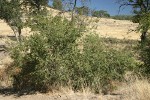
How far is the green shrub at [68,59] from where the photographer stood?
12586 millimetres

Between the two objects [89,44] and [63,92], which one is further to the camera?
[89,44]

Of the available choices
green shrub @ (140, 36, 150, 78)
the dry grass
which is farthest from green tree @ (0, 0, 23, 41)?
the dry grass

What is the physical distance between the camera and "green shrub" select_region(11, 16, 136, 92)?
1259cm

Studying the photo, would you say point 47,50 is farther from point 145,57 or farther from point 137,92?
A: point 145,57

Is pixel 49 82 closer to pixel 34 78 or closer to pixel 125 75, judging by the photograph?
pixel 34 78

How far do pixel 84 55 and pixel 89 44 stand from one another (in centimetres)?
65

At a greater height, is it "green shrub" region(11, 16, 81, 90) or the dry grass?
"green shrub" region(11, 16, 81, 90)

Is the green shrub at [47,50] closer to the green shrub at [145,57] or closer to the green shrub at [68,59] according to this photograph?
the green shrub at [68,59]

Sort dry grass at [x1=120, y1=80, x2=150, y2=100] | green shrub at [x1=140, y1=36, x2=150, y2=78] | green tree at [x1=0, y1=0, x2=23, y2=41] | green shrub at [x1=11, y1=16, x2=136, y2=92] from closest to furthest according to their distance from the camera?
dry grass at [x1=120, y1=80, x2=150, y2=100]
green shrub at [x1=11, y1=16, x2=136, y2=92]
green shrub at [x1=140, y1=36, x2=150, y2=78]
green tree at [x1=0, y1=0, x2=23, y2=41]

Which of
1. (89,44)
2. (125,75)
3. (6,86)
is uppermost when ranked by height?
(89,44)

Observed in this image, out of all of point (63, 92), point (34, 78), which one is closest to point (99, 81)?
point (63, 92)

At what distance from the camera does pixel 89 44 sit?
13250mm

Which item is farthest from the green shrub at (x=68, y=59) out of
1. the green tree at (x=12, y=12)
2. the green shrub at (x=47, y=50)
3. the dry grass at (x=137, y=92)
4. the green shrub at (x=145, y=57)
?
the green tree at (x=12, y=12)

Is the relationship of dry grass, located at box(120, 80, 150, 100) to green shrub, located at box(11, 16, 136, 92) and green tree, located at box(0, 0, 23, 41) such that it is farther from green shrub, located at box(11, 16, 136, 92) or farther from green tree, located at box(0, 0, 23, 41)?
green tree, located at box(0, 0, 23, 41)
